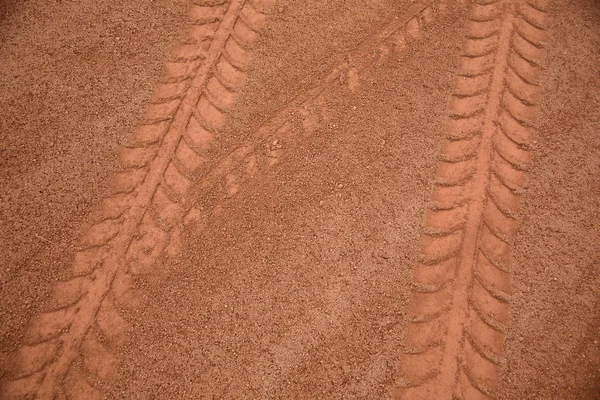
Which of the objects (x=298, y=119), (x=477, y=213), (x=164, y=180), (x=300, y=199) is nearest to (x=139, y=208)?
(x=164, y=180)

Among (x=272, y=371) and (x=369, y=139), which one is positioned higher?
(x=369, y=139)

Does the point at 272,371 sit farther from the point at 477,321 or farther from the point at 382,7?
the point at 382,7

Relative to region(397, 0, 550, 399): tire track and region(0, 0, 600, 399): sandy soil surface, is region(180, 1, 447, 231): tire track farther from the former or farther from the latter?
region(397, 0, 550, 399): tire track

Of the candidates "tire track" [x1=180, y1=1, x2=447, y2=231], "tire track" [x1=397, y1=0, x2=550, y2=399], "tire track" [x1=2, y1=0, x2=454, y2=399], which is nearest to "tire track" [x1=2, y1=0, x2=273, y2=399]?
"tire track" [x1=2, y1=0, x2=454, y2=399]

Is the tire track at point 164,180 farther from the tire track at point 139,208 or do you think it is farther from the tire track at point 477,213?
the tire track at point 477,213

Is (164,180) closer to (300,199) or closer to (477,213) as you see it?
(300,199)

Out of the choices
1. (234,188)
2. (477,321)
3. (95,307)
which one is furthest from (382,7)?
(95,307)
